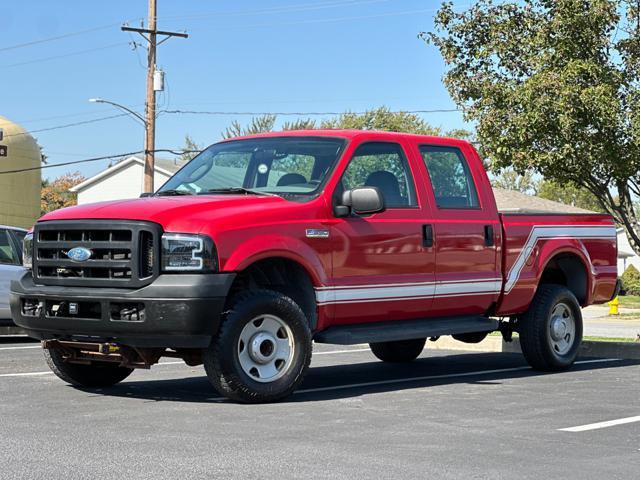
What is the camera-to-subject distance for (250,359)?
8.87m

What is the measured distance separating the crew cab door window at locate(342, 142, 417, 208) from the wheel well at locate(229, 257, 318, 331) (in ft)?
3.11

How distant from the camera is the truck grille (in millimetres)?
8547

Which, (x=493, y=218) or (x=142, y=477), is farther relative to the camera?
(x=493, y=218)

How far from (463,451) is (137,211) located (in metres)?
3.24

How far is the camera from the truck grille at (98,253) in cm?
855

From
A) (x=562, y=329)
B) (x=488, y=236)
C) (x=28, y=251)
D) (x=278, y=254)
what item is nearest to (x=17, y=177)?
(x=562, y=329)

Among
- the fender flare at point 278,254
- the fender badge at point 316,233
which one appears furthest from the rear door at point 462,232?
the fender flare at point 278,254

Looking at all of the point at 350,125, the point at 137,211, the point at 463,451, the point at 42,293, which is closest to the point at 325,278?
the point at 137,211

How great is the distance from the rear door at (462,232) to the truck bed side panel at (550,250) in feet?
0.73

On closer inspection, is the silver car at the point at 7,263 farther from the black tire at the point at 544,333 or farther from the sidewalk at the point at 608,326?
the sidewalk at the point at 608,326

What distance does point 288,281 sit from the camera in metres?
9.50

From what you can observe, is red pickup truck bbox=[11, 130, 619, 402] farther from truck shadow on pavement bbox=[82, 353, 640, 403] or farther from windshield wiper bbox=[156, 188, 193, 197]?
truck shadow on pavement bbox=[82, 353, 640, 403]

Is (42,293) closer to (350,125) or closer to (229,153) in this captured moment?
(229,153)

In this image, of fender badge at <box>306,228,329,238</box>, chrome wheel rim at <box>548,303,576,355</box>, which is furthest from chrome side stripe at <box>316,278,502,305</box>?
chrome wheel rim at <box>548,303,576,355</box>
